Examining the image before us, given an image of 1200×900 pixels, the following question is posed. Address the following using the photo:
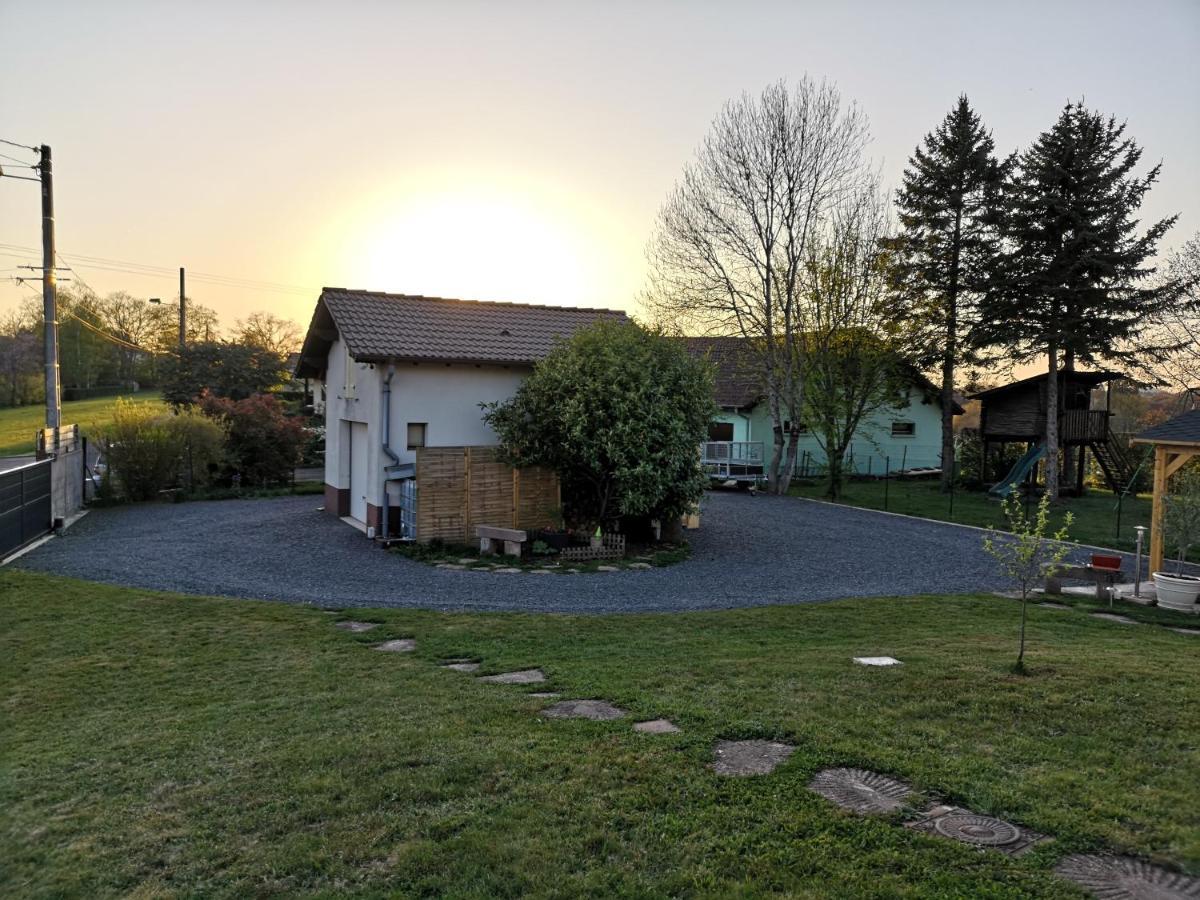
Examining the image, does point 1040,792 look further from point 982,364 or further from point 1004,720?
point 982,364

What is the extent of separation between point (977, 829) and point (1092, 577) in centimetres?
1122

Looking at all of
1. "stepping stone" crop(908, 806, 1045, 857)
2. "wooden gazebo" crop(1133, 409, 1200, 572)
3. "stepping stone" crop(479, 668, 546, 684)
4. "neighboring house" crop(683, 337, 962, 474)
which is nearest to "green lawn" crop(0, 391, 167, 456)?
"neighboring house" crop(683, 337, 962, 474)

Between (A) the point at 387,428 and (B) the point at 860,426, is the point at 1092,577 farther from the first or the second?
(B) the point at 860,426

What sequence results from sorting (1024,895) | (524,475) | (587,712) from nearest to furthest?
1. (1024,895)
2. (587,712)
3. (524,475)

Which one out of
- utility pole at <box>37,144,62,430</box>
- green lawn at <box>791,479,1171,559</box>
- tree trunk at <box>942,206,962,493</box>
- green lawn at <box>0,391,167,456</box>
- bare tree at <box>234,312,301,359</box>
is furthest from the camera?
bare tree at <box>234,312,301,359</box>

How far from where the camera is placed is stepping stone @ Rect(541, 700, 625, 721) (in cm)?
578

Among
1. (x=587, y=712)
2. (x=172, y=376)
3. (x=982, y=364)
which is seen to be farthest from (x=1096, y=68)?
(x=172, y=376)

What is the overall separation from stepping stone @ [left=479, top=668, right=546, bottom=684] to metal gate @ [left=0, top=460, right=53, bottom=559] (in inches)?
444

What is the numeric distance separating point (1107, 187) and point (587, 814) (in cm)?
2834

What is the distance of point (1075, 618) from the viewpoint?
34.6 ft

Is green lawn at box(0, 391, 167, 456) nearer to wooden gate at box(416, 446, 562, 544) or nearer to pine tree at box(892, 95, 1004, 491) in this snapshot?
wooden gate at box(416, 446, 562, 544)

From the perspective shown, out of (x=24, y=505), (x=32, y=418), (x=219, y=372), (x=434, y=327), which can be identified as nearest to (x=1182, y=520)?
(x=434, y=327)

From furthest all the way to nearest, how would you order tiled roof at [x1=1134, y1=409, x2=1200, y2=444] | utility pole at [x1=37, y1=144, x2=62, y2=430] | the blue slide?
the blue slide < utility pole at [x1=37, y1=144, x2=62, y2=430] < tiled roof at [x1=1134, y1=409, x2=1200, y2=444]

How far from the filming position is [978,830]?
12.6 ft
